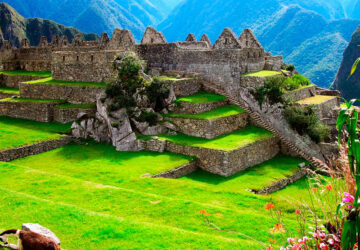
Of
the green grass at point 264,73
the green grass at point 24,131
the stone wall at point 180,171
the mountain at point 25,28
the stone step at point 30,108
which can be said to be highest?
the mountain at point 25,28

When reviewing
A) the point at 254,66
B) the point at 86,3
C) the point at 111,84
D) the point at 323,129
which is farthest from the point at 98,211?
the point at 86,3

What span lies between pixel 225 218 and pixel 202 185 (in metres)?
5.06

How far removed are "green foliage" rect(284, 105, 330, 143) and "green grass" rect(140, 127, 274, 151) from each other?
175cm

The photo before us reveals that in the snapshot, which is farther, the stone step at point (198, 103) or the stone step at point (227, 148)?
the stone step at point (198, 103)

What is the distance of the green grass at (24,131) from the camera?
19938 mm

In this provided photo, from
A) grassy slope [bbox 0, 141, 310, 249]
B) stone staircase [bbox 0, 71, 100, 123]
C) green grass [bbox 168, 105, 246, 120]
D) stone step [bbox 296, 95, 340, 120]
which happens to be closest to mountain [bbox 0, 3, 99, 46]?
stone staircase [bbox 0, 71, 100, 123]

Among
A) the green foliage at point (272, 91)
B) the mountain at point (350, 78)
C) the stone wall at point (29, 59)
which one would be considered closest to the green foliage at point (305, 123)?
the green foliage at point (272, 91)

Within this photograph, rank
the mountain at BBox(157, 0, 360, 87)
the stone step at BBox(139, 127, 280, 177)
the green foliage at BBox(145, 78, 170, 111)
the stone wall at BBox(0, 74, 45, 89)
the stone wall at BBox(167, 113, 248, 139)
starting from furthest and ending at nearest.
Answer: the mountain at BBox(157, 0, 360, 87)
the stone wall at BBox(0, 74, 45, 89)
the green foliage at BBox(145, 78, 170, 111)
the stone wall at BBox(167, 113, 248, 139)
the stone step at BBox(139, 127, 280, 177)

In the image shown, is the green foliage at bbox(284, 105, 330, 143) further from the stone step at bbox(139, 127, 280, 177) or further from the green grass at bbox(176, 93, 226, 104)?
the green grass at bbox(176, 93, 226, 104)

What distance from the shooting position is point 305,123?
23.4 meters

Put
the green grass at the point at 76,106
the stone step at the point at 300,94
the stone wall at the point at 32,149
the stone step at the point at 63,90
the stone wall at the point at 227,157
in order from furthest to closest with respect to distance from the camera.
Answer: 1. the stone step at the point at 300,94
2. the stone step at the point at 63,90
3. the green grass at the point at 76,106
4. the stone wall at the point at 227,157
5. the stone wall at the point at 32,149

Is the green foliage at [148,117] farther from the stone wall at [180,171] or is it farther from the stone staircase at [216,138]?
the stone wall at [180,171]

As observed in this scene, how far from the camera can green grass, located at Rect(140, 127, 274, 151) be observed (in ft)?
66.0

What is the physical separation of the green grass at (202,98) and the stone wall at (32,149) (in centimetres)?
727
